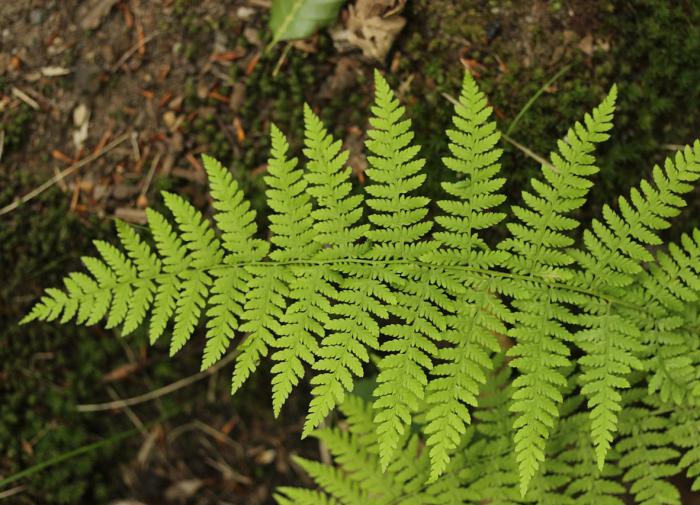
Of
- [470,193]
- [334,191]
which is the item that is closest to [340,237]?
[334,191]

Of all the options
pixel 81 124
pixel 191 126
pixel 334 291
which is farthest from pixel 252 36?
pixel 334 291

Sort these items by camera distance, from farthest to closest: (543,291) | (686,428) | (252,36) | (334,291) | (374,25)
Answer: (252,36), (374,25), (686,428), (543,291), (334,291)

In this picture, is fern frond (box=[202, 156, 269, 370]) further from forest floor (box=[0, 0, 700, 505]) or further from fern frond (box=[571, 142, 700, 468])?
fern frond (box=[571, 142, 700, 468])

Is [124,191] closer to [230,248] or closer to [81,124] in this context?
[81,124]

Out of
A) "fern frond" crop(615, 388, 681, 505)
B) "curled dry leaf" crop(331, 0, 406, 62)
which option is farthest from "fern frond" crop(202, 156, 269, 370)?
"fern frond" crop(615, 388, 681, 505)

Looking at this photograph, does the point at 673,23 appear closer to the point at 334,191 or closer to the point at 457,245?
the point at 457,245
